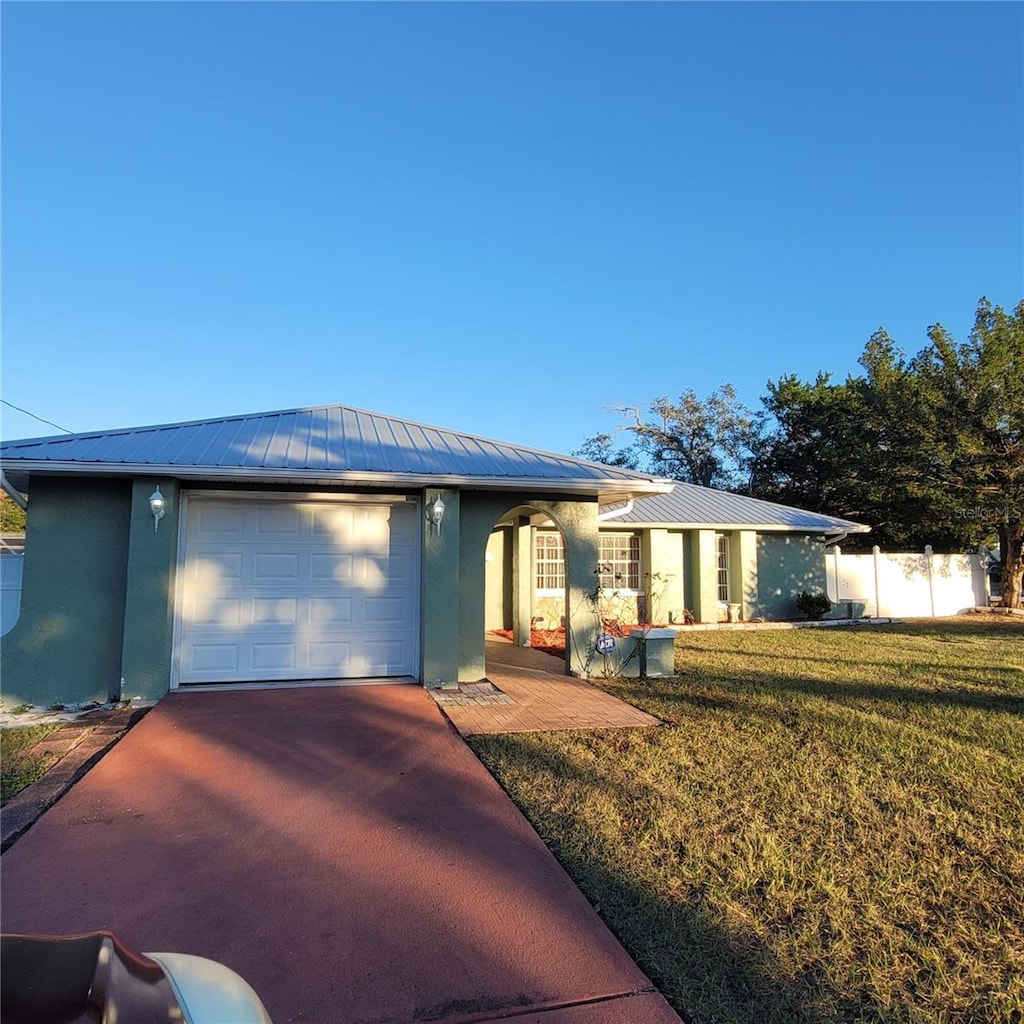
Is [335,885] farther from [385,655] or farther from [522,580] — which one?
[522,580]

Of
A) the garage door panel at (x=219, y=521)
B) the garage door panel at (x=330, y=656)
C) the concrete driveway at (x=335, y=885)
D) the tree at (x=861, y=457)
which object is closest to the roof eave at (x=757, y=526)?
the tree at (x=861, y=457)

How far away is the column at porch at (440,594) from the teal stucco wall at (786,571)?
37.1 ft

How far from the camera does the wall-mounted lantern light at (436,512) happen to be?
7805 millimetres

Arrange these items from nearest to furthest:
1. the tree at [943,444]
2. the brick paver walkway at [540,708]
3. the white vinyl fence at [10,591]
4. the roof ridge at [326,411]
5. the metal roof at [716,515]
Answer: the brick paver walkway at [540,708], the white vinyl fence at [10,591], the roof ridge at [326,411], the metal roof at [716,515], the tree at [943,444]

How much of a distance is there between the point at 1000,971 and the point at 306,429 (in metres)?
8.47

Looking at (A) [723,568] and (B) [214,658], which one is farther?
(A) [723,568]

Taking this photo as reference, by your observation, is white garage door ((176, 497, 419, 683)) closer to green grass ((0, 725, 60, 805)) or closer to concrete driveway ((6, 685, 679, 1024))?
green grass ((0, 725, 60, 805))

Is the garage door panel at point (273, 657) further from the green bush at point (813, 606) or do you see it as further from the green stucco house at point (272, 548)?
the green bush at point (813, 606)

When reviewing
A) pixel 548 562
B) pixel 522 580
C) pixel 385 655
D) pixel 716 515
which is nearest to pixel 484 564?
pixel 385 655

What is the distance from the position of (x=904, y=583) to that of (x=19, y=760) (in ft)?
67.3

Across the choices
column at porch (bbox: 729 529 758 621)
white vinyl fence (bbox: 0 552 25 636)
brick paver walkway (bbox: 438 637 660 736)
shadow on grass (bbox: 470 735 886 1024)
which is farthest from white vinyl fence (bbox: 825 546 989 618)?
white vinyl fence (bbox: 0 552 25 636)

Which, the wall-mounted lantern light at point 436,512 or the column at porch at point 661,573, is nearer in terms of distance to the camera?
the wall-mounted lantern light at point 436,512

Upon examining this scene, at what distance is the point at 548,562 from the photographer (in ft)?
46.4

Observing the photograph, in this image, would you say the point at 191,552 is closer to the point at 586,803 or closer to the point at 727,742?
the point at 586,803
